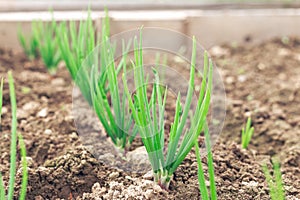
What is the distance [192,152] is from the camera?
1656mm

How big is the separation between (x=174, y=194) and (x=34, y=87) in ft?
3.29

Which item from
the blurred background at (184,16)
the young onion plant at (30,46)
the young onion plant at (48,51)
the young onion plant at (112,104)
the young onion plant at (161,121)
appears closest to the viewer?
the young onion plant at (161,121)

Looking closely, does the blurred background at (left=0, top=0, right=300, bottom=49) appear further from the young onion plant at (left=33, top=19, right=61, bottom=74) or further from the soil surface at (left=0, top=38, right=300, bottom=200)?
the young onion plant at (left=33, top=19, right=61, bottom=74)

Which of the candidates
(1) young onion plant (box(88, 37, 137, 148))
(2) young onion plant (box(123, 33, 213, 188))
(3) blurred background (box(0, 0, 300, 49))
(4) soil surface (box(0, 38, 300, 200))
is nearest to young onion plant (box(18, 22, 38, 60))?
(4) soil surface (box(0, 38, 300, 200))

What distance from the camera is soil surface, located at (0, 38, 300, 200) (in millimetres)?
1537

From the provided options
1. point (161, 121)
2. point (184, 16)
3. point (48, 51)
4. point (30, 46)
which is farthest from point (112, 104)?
point (184, 16)

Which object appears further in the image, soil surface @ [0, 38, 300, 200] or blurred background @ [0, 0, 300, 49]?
blurred background @ [0, 0, 300, 49]

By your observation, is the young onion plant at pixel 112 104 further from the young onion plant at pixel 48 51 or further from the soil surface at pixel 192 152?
the young onion plant at pixel 48 51

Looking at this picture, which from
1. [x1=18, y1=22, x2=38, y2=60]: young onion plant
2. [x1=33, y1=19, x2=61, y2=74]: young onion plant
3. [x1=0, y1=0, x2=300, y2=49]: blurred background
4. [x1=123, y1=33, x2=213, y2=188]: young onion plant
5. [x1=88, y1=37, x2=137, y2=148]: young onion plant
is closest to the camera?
[x1=123, y1=33, x2=213, y2=188]: young onion plant

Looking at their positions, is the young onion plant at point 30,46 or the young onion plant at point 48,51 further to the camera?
the young onion plant at point 30,46

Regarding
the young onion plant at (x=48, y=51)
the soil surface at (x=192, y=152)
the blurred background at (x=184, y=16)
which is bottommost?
the soil surface at (x=192, y=152)

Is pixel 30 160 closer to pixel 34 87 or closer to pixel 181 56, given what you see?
pixel 34 87

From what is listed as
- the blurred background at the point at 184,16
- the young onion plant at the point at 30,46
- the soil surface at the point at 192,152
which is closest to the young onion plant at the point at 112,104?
the soil surface at the point at 192,152

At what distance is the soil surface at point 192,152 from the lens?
154 cm
